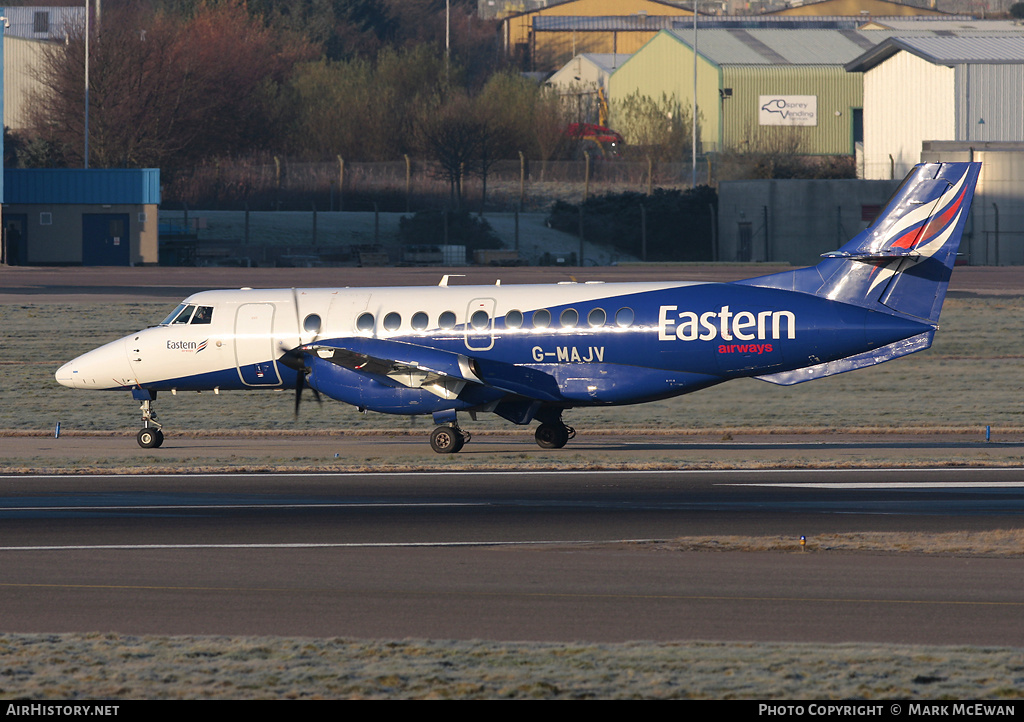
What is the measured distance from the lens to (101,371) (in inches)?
1000

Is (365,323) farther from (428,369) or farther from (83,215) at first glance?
(83,215)

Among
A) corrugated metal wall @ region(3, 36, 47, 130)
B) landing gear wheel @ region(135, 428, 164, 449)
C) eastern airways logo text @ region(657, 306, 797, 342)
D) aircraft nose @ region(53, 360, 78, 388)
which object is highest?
corrugated metal wall @ region(3, 36, 47, 130)

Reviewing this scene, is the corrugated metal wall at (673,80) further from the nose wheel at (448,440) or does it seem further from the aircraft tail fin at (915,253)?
the nose wheel at (448,440)

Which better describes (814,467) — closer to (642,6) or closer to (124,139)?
(124,139)

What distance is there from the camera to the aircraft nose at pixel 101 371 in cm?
2541

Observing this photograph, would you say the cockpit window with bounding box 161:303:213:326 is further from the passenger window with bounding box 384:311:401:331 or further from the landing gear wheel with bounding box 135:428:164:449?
the passenger window with bounding box 384:311:401:331

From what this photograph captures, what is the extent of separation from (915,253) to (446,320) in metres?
8.42

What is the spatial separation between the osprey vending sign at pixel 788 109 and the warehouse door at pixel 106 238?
44031mm

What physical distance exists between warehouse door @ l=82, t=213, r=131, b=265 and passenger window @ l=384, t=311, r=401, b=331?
137ft

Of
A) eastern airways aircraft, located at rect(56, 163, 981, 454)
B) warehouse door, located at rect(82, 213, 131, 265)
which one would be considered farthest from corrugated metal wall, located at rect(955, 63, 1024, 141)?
eastern airways aircraft, located at rect(56, 163, 981, 454)

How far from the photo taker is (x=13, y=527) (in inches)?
641

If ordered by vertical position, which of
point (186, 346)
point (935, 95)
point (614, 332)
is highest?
point (935, 95)

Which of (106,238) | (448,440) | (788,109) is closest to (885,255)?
(448,440)

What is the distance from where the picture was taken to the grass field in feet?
94.7
